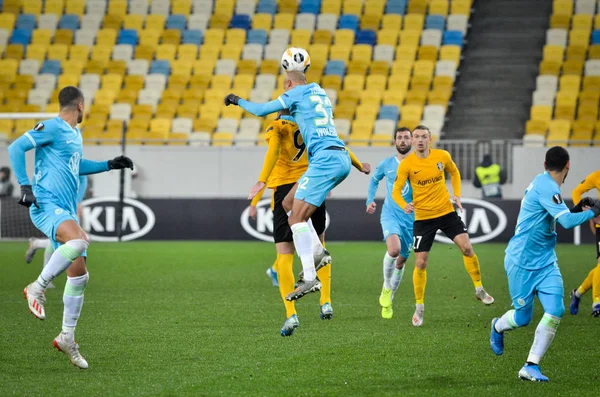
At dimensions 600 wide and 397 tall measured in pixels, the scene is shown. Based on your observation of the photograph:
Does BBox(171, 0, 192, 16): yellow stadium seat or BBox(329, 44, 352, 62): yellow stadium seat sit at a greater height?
BBox(171, 0, 192, 16): yellow stadium seat

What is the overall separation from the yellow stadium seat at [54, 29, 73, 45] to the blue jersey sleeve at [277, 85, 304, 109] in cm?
2504

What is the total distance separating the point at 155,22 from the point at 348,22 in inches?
253

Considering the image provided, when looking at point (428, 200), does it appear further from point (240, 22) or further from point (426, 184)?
point (240, 22)

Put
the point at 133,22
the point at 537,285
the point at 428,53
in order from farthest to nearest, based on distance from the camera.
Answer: the point at 133,22 < the point at 428,53 < the point at 537,285

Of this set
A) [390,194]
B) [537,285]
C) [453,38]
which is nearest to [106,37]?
[453,38]

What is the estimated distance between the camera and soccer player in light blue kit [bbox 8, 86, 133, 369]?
320 inches

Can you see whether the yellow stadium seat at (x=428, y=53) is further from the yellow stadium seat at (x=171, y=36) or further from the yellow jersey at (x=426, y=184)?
the yellow jersey at (x=426, y=184)

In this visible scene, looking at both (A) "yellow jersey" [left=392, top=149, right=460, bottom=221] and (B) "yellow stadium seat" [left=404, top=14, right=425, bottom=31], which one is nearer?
(A) "yellow jersey" [left=392, top=149, right=460, bottom=221]

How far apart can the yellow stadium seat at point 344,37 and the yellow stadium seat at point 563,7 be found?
6.22m

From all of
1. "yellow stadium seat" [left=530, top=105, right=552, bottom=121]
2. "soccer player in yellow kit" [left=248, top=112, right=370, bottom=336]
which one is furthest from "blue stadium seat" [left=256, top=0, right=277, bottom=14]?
"soccer player in yellow kit" [left=248, top=112, right=370, bottom=336]

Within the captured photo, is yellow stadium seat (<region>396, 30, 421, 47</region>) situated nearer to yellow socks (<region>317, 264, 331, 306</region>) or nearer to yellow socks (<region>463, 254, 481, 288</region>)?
yellow socks (<region>463, 254, 481, 288</region>)

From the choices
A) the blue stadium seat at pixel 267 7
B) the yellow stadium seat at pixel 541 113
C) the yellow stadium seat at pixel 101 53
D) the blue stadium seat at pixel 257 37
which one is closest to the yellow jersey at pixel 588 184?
the yellow stadium seat at pixel 541 113

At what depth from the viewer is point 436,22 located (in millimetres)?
30875

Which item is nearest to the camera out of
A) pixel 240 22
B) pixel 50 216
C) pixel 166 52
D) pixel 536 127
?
pixel 50 216
